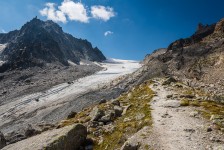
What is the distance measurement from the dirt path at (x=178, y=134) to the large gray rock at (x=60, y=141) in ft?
13.3

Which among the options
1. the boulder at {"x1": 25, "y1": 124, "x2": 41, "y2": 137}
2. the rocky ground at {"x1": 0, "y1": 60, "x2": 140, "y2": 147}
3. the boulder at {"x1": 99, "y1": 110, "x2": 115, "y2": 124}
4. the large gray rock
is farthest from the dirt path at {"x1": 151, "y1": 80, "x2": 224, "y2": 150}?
the rocky ground at {"x1": 0, "y1": 60, "x2": 140, "y2": 147}

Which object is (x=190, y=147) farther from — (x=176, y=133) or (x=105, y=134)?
(x=105, y=134)

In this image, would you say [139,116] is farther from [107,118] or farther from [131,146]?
[131,146]

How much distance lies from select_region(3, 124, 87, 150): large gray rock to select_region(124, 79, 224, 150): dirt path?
159 inches

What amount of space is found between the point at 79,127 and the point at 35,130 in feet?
23.9

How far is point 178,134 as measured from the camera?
19.1m

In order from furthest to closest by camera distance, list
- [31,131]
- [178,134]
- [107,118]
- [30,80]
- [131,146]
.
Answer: [30,80] < [31,131] < [107,118] < [178,134] < [131,146]

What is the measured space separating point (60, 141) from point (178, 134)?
7366mm

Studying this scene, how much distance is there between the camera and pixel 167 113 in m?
25.1

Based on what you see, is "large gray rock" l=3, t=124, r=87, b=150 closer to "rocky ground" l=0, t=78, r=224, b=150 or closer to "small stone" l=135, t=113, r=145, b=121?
"rocky ground" l=0, t=78, r=224, b=150

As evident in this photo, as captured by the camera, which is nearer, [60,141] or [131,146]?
[131,146]

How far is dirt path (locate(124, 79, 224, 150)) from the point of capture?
1708 cm

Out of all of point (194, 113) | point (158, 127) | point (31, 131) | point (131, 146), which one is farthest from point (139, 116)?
point (31, 131)

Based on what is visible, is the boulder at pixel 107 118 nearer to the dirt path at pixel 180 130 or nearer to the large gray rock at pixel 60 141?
the dirt path at pixel 180 130
